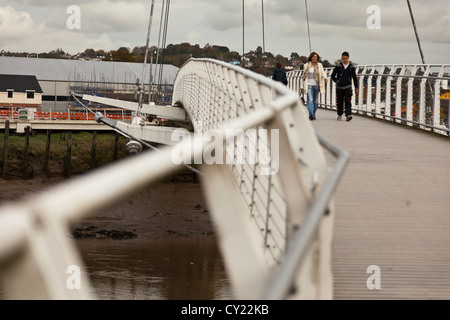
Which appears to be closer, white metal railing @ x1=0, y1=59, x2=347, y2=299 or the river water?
white metal railing @ x1=0, y1=59, x2=347, y2=299

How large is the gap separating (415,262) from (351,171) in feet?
12.6

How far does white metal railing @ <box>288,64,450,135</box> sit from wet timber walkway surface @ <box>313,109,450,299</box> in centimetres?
351

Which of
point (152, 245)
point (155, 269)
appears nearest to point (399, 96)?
point (155, 269)

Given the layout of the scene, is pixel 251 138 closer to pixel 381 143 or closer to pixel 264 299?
pixel 264 299

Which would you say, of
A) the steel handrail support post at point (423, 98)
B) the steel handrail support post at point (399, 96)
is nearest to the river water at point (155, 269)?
the steel handrail support post at point (399, 96)

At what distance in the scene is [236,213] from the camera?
10.6ft

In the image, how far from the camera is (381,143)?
1316 centimetres

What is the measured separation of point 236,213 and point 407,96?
15.2 metres

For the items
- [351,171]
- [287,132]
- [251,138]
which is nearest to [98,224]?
[351,171]

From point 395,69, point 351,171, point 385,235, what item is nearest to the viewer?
point 385,235

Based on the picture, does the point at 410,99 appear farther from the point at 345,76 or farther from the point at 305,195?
the point at 305,195

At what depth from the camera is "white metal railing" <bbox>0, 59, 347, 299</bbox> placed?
69.3 inches

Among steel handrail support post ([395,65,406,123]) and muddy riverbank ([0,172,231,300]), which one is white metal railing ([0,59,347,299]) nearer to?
steel handrail support post ([395,65,406,123])

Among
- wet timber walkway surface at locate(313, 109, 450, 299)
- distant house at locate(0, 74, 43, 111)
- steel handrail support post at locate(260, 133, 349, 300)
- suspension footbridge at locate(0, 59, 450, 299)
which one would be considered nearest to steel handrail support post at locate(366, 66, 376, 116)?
suspension footbridge at locate(0, 59, 450, 299)
